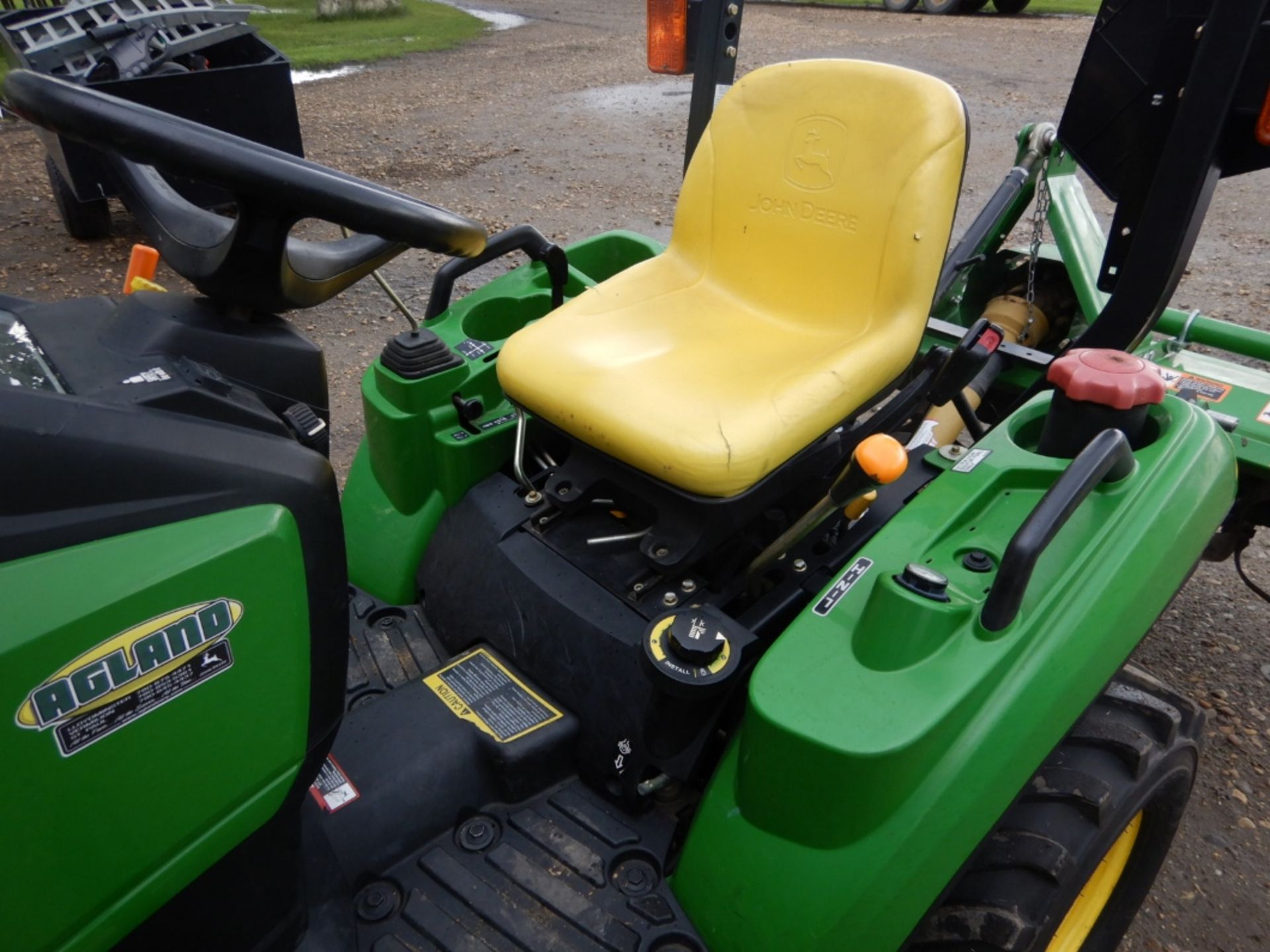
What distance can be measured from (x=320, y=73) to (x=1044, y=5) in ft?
38.6

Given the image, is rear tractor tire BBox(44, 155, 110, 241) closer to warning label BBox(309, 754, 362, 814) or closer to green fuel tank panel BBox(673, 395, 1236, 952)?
warning label BBox(309, 754, 362, 814)

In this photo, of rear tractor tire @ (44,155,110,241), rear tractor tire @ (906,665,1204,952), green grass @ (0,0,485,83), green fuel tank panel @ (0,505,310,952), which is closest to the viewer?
green fuel tank panel @ (0,505,310,952)

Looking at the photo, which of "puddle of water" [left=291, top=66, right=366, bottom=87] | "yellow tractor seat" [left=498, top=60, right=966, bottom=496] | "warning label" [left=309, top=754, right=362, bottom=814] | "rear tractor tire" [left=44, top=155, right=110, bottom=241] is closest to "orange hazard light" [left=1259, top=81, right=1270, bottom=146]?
"yellow tractor seat" [left=498, top=60, right=966, bottom=496]

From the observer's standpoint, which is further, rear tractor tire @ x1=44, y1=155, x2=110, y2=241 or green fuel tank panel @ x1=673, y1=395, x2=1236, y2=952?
rear tractor tire @ x1=44, y1=155, x2=110, y2=241

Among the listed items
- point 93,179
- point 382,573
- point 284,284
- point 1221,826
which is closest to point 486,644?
point 382,573

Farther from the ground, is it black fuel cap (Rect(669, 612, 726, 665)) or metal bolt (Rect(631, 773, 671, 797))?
black fuel cap (Rect(669, 612, 726, 665))

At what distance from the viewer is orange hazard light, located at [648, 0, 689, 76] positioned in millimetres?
2125

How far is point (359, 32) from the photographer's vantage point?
435 inches

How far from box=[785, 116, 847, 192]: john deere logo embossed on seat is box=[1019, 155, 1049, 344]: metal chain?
0.82 m

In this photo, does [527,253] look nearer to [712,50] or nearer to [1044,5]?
[712,50]

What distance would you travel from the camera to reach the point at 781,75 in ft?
5.43

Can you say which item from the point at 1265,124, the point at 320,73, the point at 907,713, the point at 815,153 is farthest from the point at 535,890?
the point at 320,73

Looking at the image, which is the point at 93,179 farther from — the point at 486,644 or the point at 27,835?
the point at 27,835

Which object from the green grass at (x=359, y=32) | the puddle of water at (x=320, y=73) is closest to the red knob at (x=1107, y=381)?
the puddle of water at (x=320, y=73)
